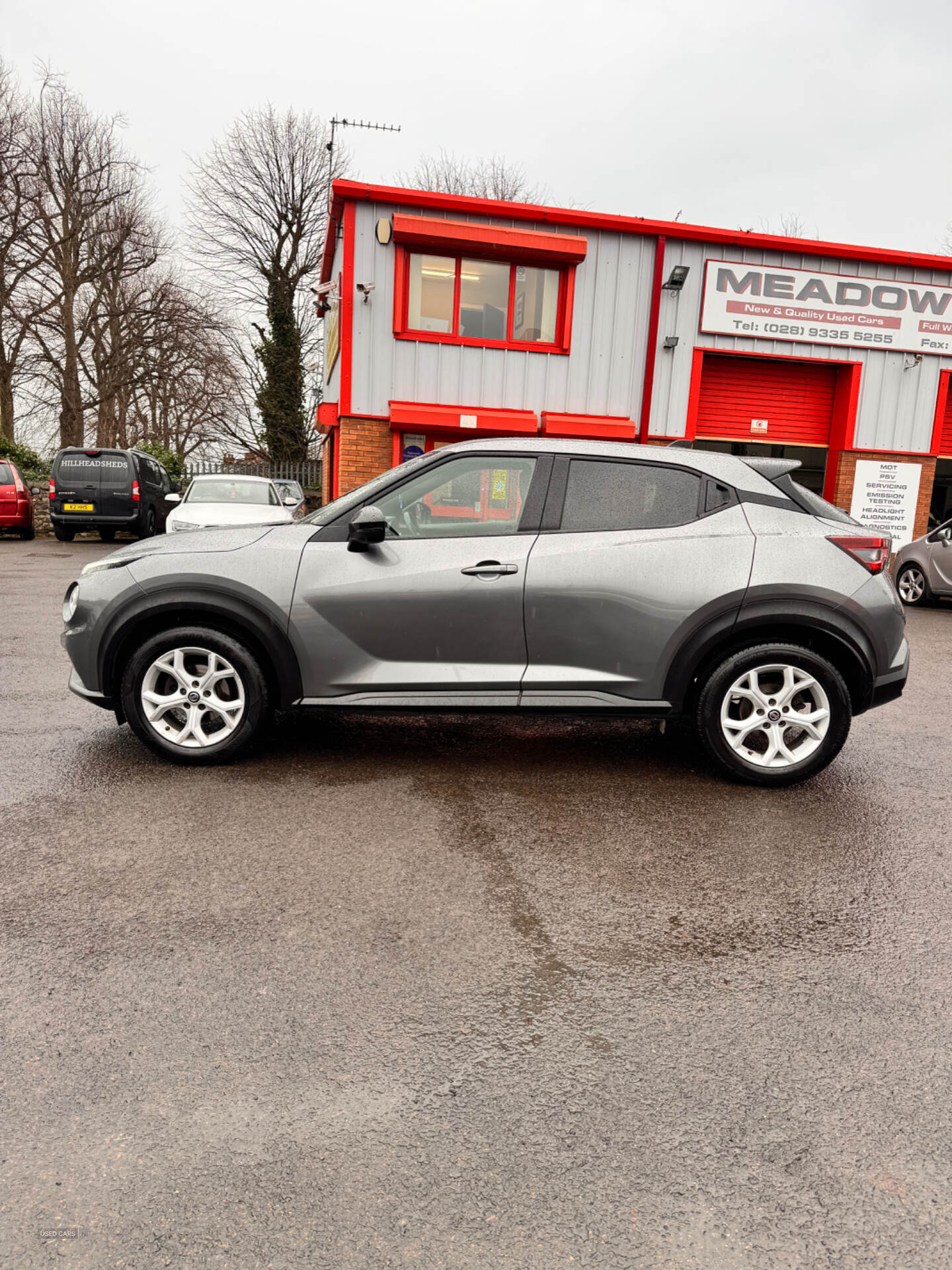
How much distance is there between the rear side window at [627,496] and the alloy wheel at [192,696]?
1.88m

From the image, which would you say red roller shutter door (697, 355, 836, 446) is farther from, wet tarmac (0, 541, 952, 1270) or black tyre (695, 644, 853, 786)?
wet tarmac (0, 541, 952, 1270)

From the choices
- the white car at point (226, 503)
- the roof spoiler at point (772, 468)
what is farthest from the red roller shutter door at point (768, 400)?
the roof spoiler at point (772, 468)

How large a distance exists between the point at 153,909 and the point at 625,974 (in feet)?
5.27

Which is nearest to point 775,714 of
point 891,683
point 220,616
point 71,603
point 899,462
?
point 891,683

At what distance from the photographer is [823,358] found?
16.7 meters

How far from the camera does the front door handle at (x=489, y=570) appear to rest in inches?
171

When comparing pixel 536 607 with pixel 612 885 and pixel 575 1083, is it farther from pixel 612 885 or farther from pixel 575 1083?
pixel 575 1083

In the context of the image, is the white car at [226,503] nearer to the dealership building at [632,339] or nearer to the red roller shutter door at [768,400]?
the dealership building at [632,339]

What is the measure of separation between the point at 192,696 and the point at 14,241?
2901cm

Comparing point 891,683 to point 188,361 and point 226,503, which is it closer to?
point 226,503

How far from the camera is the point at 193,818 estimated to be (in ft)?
12.7

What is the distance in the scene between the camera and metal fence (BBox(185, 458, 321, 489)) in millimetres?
28281

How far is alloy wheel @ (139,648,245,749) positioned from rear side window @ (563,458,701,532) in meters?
1.88

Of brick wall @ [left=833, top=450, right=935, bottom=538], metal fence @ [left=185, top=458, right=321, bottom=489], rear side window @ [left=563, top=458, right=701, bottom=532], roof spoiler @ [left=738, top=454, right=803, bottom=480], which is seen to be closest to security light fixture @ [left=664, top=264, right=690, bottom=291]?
brick wall @ [left=833, top=450, right=935, bottom=538]
